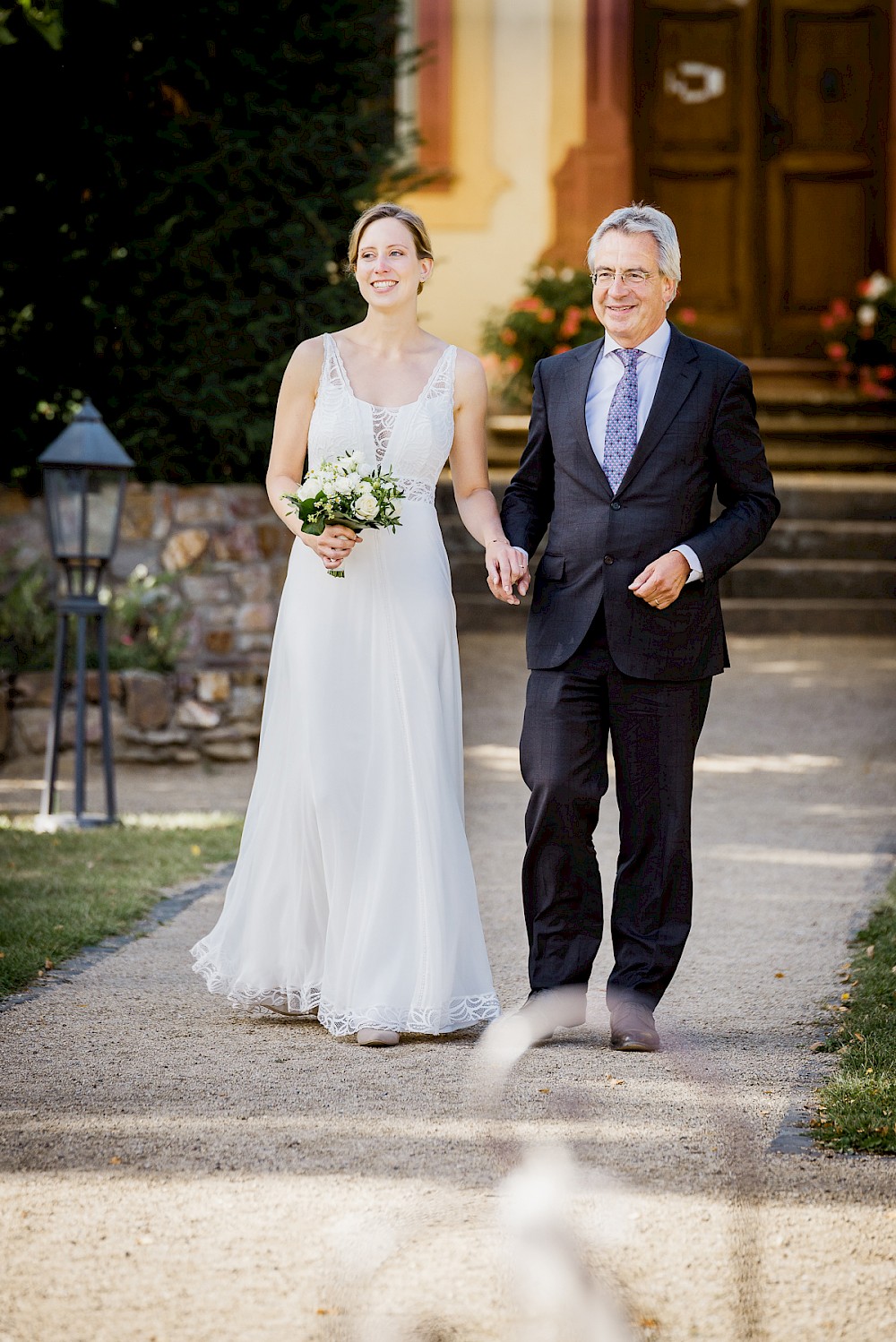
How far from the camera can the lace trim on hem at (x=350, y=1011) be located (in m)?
4.32

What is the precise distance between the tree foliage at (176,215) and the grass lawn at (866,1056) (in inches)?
204

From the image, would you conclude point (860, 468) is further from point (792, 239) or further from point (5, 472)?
point (5, 472)

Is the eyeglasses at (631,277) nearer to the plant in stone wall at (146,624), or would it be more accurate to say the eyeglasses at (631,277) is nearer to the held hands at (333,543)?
the held hands at (333,543)

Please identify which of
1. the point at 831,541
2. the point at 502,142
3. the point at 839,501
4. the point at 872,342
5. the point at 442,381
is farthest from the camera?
the point at 502,142

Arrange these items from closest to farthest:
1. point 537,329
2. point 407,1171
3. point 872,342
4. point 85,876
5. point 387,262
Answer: point 407,1171 < point 387,262 < point 85,876 < point 537,329 < point 872,342

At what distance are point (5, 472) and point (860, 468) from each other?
5.75 meters

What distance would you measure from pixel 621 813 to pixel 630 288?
1.20 meters

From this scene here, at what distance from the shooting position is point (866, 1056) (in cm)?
417

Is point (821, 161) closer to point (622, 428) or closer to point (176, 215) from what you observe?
point (176, 215)

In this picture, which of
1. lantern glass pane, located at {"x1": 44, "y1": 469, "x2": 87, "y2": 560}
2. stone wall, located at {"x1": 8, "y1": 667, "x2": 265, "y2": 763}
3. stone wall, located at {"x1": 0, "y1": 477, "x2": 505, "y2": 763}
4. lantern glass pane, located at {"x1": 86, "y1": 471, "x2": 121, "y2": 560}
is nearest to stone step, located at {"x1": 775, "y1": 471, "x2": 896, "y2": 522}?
stone wall, located at {"x1": 0, "y1": 477, "x2": 505, "y2": 763}

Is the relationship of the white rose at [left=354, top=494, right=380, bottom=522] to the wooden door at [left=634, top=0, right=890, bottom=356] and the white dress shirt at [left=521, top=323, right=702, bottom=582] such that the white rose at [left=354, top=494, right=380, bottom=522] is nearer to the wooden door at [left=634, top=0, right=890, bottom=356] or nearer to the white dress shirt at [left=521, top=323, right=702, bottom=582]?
the white dress shirt at [left=521, top=323, right=702, bottom=582]

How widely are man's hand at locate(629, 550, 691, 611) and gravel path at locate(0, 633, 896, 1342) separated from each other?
1.05 meters

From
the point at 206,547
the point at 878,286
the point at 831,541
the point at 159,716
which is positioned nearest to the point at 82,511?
the point at 159,716

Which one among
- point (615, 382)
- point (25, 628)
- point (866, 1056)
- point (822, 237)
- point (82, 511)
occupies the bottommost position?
point (866, 1056)
